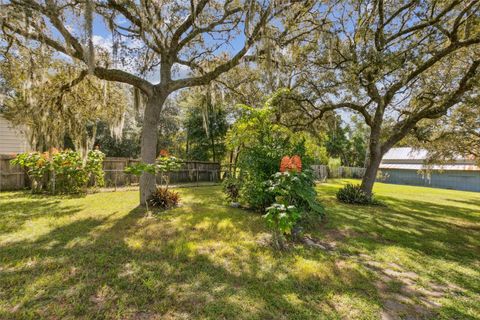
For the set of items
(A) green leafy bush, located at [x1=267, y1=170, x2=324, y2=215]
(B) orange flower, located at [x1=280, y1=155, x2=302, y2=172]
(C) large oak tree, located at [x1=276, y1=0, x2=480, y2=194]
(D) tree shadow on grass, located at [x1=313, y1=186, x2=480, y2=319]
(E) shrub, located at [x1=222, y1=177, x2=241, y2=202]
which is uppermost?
(C) large oak tree, located at [x1=276, y1=0, x2=480, y2=194]

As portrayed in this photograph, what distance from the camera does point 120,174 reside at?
10055 mm

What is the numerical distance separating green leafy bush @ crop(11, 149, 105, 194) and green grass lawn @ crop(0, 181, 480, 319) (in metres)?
1.95

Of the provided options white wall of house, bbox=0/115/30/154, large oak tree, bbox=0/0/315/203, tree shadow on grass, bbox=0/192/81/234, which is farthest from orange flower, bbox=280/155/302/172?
white wall of house, bbox=0/115/30/154

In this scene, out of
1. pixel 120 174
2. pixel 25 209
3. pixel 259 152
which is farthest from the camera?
pixel 120 174

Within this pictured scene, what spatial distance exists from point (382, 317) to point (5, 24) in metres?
7.48

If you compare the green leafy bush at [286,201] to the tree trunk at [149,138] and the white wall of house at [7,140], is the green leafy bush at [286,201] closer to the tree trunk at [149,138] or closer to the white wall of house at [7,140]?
the tree trunk at [149,138]

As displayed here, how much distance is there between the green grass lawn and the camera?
7.31ft

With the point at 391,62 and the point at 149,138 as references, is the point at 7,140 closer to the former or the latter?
the point at 149,138

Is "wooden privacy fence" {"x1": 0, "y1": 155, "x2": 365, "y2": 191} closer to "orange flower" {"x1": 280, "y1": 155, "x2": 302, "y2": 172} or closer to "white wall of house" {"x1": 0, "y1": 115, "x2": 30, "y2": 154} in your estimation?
"orange flower" {"x1": 280, "y1": 155, "x2": 302, "y2": 172}

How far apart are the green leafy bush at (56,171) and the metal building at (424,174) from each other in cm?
2002

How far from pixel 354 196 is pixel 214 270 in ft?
24.2

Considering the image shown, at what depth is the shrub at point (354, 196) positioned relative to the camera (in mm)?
8727

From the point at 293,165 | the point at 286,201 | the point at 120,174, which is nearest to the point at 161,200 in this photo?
the point at 286,201

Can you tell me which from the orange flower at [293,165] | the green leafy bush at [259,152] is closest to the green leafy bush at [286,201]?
the orange flower at [293,165]
